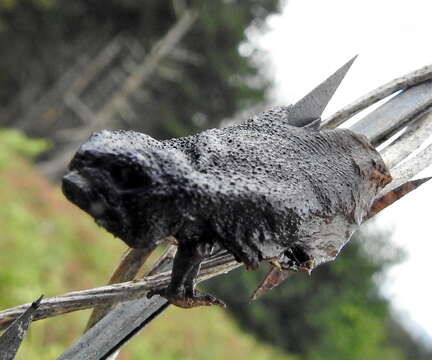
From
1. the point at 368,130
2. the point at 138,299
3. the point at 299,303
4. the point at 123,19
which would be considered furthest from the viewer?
the point at 123,19

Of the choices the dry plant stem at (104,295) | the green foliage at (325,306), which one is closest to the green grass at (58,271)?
the green foliage at (325,306)

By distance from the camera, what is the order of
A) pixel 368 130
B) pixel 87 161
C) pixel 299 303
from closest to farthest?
pixel 87 161 → pixel 368 130 → pixel 299 303

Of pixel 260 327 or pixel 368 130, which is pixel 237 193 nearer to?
pixel 368 130

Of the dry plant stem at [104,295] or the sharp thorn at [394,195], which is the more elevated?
the dry plant stem at [104,295]

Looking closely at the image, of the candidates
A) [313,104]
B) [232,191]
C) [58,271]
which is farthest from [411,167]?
[58,271]

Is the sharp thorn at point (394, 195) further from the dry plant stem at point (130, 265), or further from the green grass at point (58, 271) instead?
the green grass at point (58, 271)

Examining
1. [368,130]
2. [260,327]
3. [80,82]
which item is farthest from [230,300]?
[368,130]
